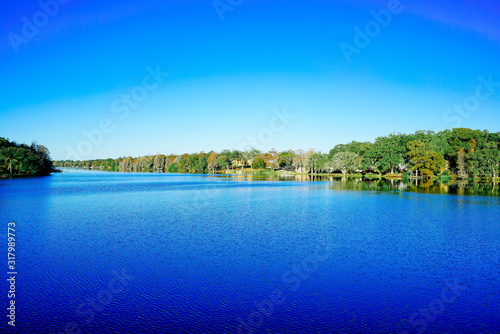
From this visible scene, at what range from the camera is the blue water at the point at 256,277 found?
5.80 meters

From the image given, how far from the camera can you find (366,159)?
7031 centimetres

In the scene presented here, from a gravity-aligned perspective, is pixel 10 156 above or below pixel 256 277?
above

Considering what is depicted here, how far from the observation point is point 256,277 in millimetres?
7941

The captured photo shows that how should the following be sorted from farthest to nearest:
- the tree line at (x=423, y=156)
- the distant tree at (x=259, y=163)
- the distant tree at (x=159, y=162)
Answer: the distant tree at (x=159, y=162) < the distant tree at (x=259, y=163) < the tree line at (x=423, y=156)

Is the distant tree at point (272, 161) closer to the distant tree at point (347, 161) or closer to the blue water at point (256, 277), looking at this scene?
the distant tree at point (347, 161)

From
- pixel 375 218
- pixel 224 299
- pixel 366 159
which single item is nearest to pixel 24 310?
pixel 224 299

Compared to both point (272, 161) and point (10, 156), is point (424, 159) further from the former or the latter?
point (10, 156)

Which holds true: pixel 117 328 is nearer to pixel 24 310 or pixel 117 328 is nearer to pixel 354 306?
pixel 24 310

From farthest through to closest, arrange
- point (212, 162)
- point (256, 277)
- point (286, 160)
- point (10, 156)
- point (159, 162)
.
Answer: point (159, 162) < point (212, 162) < point (286, 160) < point (10, 156) < point (256, 277)

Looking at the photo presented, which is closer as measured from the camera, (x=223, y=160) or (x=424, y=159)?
(x=424, y=159)

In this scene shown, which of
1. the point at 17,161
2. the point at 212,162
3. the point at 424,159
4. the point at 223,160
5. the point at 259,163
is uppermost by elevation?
the point at 223,160

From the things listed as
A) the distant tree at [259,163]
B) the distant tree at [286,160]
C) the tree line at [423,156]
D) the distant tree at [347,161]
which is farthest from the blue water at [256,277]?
the distant tree at [259,163]

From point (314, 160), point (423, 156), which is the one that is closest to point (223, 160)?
point (314, 160)

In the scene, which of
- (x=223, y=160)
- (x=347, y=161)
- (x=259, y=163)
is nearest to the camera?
(x=347, y=161)
